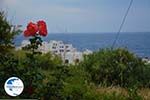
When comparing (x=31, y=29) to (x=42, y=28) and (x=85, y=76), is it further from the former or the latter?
(x=85, y=76)

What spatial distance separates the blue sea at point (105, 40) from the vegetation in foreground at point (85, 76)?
48 centimetres

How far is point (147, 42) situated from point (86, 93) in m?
4.07

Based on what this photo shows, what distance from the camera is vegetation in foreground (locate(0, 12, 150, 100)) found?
699 cm

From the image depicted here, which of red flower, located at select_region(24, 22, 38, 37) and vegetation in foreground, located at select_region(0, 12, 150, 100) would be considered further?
red flower, located at select_region(24, 22, 38, 37)

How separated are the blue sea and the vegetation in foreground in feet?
1.56

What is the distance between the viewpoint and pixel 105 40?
10.8 m

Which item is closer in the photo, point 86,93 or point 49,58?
point 86,93

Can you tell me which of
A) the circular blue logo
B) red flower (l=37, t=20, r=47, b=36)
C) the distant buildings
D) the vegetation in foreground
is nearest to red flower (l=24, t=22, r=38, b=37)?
red flower (l=37, t=20, r=47, b=36)

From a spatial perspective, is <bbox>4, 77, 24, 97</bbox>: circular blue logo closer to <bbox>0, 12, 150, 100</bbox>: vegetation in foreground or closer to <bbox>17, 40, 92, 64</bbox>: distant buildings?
<bbox>0, 12, 150, 100</bbox>: vegetation in foreground

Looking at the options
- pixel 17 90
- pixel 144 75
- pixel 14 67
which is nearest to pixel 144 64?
pixel 144 75

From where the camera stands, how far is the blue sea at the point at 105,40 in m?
9.56

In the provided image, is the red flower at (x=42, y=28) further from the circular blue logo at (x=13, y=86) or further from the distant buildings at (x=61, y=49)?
the distant buildings at (x=61, y=49)

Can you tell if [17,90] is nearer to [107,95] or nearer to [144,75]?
[107,95]

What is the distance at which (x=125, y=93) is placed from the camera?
7117mm
